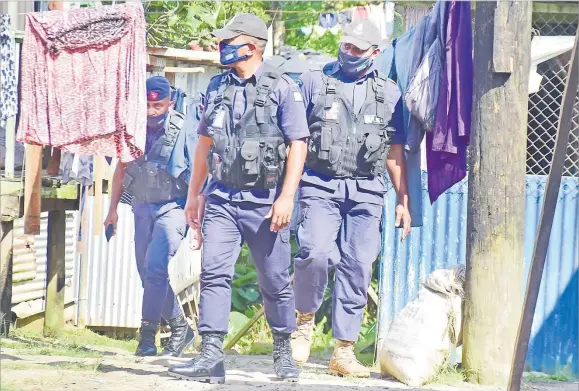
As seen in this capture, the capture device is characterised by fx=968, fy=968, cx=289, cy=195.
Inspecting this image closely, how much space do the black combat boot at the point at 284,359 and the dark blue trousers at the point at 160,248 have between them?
5.63ft

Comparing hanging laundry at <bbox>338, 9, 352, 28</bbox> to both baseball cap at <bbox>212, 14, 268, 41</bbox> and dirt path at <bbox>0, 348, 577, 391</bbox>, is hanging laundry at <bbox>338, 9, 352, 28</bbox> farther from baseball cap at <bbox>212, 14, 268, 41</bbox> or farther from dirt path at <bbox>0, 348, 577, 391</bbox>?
baseball cap at <bbox>212, 14, 268, 41</bbox>

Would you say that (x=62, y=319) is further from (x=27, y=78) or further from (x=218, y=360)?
(x=218, y=360)

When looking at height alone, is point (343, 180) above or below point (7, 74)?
below

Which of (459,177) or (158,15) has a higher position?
(158,15)

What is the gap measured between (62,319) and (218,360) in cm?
402

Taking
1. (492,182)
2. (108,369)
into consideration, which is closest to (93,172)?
(108,369)

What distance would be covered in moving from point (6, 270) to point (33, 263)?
4.69ft

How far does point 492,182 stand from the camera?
19.6 ft

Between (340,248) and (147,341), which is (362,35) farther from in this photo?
(147,341)

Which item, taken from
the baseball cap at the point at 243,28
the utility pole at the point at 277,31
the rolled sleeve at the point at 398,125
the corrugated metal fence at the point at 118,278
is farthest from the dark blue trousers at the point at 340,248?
the utility pole at the point at 277,31

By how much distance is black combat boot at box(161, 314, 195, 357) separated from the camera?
23.8 feet

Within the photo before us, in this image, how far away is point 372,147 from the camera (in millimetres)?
6430

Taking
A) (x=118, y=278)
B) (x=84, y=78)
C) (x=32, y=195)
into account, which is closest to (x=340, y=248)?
(x=84, y=78)

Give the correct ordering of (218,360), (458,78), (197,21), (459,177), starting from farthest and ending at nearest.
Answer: (197,21) → (459,177) → (458,78) → (218,360)
